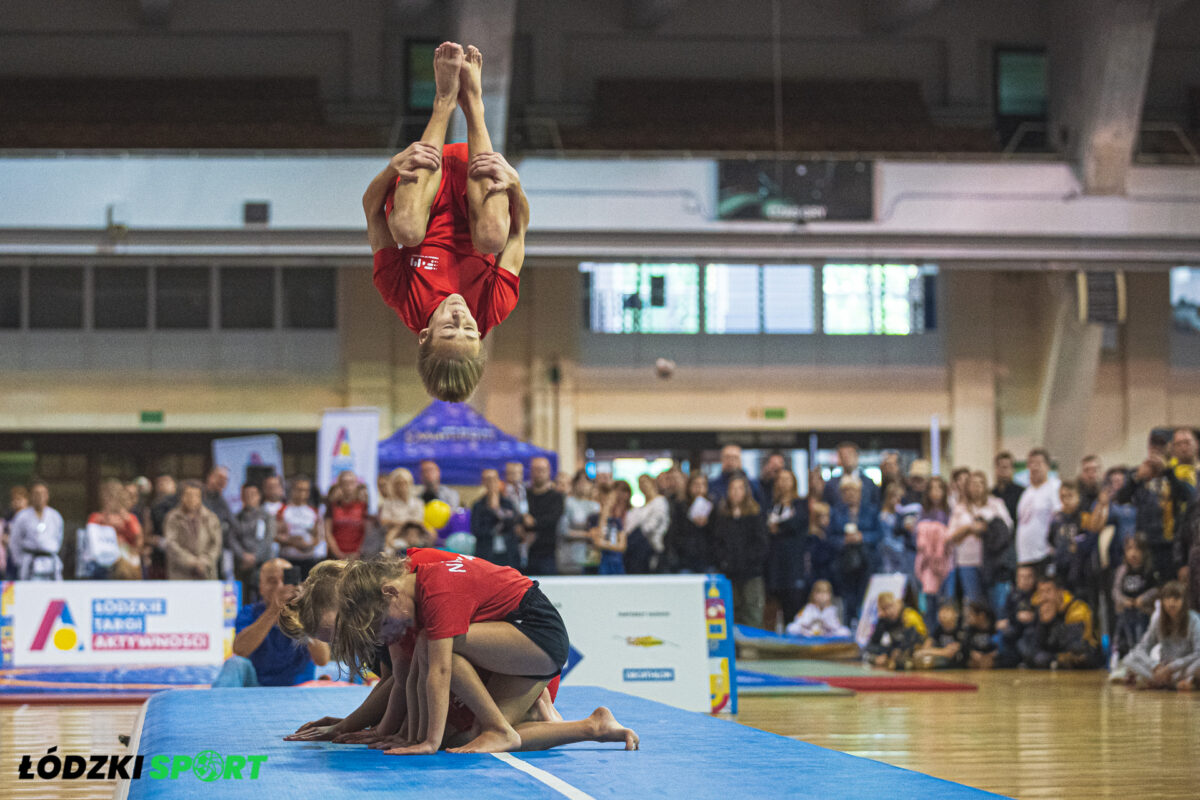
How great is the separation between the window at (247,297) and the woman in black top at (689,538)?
9.31m

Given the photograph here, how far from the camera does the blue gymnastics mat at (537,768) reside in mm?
3379

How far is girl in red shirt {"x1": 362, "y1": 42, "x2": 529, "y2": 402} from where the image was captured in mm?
4922

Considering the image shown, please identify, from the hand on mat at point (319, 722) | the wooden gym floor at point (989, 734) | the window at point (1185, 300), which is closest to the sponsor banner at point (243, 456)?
the wooden gym floor at point (989, 734)

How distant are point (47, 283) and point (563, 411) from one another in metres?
7.49

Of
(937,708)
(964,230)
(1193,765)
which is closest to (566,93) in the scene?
(964,230)

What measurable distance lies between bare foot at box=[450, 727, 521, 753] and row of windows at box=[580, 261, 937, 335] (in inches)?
589

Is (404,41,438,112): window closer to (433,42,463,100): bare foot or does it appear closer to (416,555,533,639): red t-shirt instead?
(433,42,463,100): bare foot

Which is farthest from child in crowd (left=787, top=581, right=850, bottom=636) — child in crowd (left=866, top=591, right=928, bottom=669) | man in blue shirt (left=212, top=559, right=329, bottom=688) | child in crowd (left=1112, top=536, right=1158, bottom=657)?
man in blue shirt (left=212, top=559, right=329, bottom=688)

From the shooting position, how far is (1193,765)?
565cm

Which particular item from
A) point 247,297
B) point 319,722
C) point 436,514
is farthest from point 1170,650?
point 247,297

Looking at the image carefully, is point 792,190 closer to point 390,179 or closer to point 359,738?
Answer: point 390,179

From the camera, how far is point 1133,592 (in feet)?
32.2

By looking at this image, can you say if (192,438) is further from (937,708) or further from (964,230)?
(937,708)

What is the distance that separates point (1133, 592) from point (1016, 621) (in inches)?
50.3
